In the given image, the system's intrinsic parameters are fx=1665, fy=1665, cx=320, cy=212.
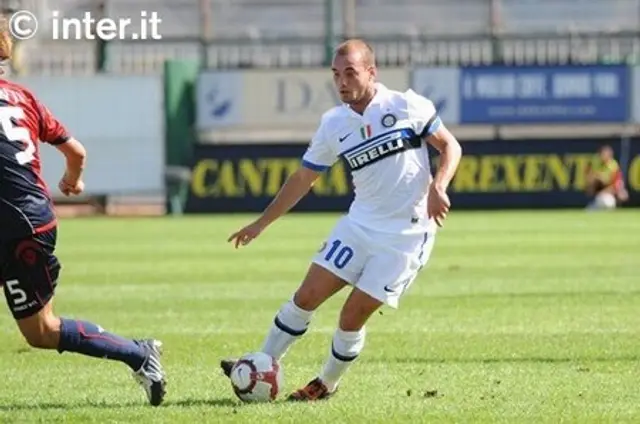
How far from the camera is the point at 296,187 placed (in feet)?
32.1

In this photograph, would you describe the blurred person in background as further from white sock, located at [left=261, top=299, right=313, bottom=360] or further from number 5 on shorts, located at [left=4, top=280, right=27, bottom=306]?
number 5 on shorts, located at [left=4, top=280, right=27, bottom=306]

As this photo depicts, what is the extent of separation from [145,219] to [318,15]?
10024mm

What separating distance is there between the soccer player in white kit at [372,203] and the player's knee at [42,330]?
1.35m

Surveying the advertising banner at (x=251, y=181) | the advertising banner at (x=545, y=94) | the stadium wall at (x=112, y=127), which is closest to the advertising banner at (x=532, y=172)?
the advertising banner at (x=545, y=94)

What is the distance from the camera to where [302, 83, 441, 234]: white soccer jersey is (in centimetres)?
948

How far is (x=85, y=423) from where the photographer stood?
8.80 m

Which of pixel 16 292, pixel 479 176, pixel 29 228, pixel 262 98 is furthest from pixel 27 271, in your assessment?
pixel 262 98

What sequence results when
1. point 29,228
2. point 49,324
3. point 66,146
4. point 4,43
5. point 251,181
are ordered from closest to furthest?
point 4,43
point 29,228
point 49,324
point 66,146
point 251,181

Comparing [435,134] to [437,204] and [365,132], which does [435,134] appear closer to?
[365,132]

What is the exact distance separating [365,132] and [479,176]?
2690 cm

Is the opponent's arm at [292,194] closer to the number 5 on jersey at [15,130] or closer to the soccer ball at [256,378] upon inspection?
the soccer ball at [256,378]

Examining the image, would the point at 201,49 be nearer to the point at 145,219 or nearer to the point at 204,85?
the point at 204,85

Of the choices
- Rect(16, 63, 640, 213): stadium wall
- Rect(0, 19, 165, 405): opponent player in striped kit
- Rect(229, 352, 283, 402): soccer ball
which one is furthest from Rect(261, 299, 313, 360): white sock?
Rect(16, 63, 640, 213): stadium wall

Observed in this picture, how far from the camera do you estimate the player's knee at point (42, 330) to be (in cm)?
905
